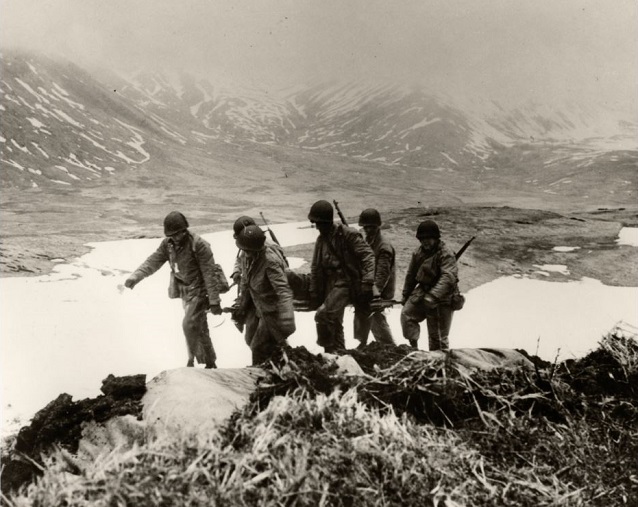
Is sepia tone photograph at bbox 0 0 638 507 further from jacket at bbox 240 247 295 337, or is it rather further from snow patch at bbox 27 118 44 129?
snow patch at bbox 27 118 44 129

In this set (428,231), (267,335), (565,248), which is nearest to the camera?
(267,335)

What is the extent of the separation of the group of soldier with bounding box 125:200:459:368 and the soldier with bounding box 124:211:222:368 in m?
0.01

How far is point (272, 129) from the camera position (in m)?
61.2

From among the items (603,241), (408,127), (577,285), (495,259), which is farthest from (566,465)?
(408,127)

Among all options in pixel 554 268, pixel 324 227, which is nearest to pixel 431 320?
pixel 324 227

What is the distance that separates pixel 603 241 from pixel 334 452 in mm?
11725

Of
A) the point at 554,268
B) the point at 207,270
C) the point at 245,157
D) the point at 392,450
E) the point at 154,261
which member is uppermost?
the point at 245,157

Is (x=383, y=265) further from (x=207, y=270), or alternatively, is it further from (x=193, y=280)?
(x=193, y=280)

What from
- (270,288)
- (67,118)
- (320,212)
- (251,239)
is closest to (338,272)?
(320,212)

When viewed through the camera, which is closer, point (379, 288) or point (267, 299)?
point (267, 299)

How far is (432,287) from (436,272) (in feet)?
0.55

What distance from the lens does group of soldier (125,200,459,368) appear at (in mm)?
5023

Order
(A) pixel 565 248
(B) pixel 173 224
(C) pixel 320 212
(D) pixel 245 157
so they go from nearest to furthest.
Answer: (B) pixel 173 224 → (C) pixel 320 212 → (A) pixel 565 248 → (D) pixel 245 157

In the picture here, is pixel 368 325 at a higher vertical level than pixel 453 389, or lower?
lower
